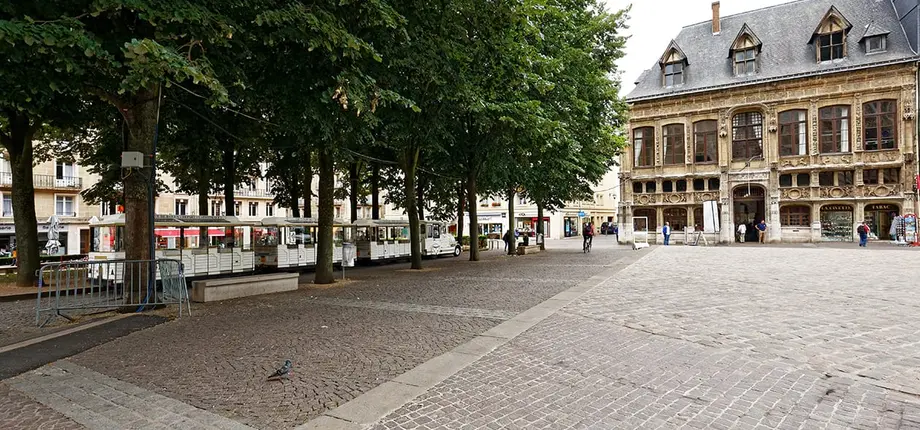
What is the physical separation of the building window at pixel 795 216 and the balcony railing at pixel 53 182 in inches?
2170

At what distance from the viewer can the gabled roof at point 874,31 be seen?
118 feet

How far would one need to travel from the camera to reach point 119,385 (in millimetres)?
5191

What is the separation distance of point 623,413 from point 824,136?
42002 millimetres

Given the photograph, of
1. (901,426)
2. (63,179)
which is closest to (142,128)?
(901,426)

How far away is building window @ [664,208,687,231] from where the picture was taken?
138 feet

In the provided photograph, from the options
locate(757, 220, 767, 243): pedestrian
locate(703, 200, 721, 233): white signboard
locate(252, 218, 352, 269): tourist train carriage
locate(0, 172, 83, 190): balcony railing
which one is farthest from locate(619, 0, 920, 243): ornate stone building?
locate(0, 172, 83, 190): balcony railing

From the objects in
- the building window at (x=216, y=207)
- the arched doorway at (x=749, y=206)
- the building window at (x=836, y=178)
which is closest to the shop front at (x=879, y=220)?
the building window at (x=836, y=178)

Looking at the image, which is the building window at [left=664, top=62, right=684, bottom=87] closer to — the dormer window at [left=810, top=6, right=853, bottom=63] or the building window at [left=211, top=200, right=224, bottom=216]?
the dormer window at [left=810, top=6, right=853, bottom=63]

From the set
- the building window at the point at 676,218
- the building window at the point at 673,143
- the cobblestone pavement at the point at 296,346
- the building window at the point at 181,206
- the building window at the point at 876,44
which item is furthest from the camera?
the building window at the point at 181,206

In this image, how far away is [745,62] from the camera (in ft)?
134

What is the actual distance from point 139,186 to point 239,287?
3.19 m

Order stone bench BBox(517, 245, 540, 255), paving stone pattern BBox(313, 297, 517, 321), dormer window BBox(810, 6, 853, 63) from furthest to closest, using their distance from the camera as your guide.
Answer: dormer window BBox(810, 6, 853, 63)
stone bench BBox(517, 245, 540, 255)
paving stone pattern BBox(313, 297, 517, 321)

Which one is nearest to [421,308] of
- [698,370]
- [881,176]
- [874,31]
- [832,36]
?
[698,370]

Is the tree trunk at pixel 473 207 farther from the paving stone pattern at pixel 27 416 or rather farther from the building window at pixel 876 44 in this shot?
the building window at pixel 876 44
